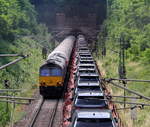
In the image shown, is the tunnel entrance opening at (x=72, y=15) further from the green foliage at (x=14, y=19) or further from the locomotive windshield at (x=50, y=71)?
the locomotive windshield at (x=50, y=71)

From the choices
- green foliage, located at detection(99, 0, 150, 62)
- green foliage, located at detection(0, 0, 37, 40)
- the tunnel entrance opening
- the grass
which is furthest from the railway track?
the tunnel entrance opening

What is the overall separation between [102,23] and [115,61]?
32254 millimetres

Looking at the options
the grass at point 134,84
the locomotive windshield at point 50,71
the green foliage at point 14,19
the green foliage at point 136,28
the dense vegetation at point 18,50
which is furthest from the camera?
the green foliage at point 14,19

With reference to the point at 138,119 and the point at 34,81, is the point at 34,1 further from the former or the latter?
the point at 138,119

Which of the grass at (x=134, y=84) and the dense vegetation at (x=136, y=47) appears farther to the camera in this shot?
the dense vegetation at (x=136, y=47)

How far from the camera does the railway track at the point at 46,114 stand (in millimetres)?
20953

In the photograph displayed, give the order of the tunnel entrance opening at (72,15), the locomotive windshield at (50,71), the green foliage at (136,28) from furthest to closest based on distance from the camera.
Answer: the tunnel entrance opening at (72,15), the green foliage at (136,28), the locomotive windshield at (50,71)

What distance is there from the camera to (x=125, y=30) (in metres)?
52.2

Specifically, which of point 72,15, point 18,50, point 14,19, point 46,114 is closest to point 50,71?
point 46,114

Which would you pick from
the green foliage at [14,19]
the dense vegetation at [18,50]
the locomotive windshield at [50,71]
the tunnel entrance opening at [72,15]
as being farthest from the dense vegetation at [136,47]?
the tunnel entrance opening at [72,15]

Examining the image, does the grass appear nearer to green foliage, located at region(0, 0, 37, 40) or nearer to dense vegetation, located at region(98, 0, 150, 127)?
dense vegetation, located at region(98, 0, 150, 127)

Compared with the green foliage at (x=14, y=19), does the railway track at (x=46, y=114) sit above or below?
below

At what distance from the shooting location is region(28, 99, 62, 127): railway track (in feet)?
68.7

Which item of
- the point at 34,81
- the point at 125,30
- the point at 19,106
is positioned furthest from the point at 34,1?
the point at 19,106
